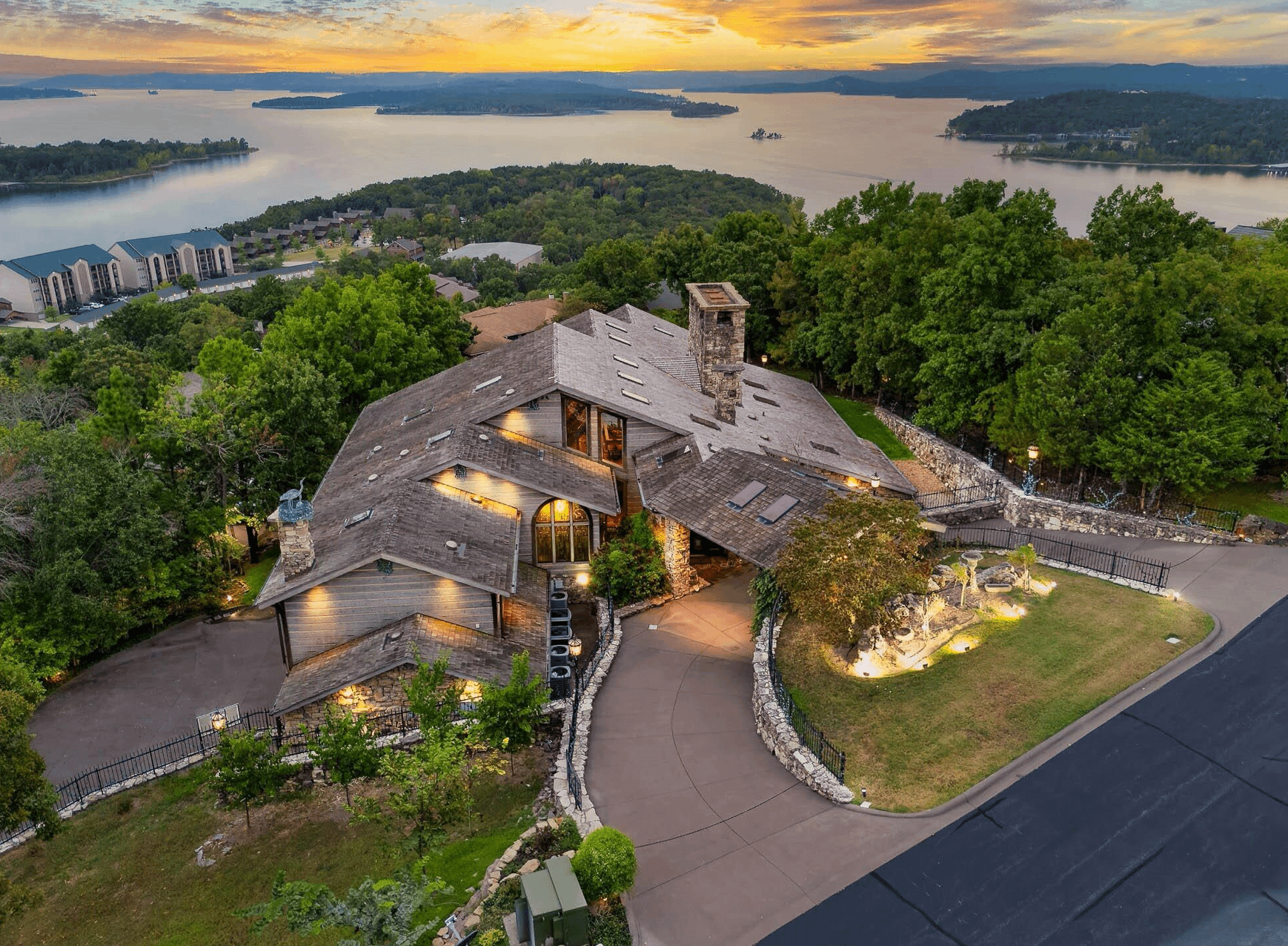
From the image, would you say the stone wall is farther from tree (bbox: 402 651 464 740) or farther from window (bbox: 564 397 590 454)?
tree (bbox: 402 651 464 740)

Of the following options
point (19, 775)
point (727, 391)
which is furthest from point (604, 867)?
point (727, 391)

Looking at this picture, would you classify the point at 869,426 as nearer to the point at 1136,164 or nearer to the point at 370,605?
the point at 370,605

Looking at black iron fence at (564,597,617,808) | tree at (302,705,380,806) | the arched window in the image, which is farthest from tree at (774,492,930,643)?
tree at (302,705,380,806)

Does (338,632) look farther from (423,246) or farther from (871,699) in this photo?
(423,246)

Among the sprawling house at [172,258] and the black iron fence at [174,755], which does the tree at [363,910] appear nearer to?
the black iron fence at [174,755]

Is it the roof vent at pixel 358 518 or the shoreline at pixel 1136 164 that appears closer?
the roof vent at pixel 358 518

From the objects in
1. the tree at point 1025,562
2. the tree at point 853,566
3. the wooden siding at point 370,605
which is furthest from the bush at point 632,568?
the tree at point 1025,562

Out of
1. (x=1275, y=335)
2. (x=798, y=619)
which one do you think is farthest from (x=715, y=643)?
(x=1275, y=335)
